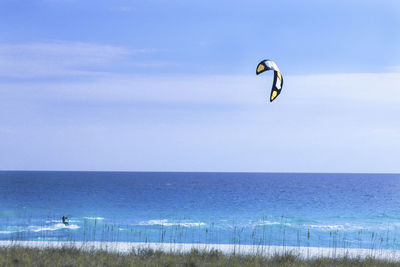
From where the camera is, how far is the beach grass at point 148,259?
10.4 m

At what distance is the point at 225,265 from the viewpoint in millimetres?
10547

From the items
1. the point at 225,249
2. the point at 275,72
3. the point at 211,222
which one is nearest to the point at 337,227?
the point at 211,222

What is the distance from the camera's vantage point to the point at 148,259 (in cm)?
1102

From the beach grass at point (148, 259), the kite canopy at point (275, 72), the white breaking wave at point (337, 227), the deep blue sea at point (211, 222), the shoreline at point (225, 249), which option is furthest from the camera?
the white breaking wave at point (337, 227)

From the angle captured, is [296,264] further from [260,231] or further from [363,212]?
[363,212]

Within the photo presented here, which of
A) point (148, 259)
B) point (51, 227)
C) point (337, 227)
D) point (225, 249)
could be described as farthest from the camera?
point (337, 227)

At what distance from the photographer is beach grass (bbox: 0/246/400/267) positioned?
10445 mm

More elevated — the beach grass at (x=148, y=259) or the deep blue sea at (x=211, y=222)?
the beach grass at (x=148, y=259)

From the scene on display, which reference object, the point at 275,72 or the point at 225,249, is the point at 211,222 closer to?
the point at 225,249

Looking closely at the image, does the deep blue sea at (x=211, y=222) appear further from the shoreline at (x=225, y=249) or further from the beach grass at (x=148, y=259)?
the beach grass at (x=148, y=259)

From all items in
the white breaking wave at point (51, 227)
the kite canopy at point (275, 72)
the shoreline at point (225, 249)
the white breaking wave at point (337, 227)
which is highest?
the kite canopy at point (275, 72)

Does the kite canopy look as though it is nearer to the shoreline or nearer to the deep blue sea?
the shoreline

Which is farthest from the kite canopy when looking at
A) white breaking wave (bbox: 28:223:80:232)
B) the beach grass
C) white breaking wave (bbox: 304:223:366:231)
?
white breaking wave (bbox: 304:223:366:231)

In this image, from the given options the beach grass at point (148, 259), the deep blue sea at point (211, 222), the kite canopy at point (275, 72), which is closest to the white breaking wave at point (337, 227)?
the deep blue sea at point (211, 222)
